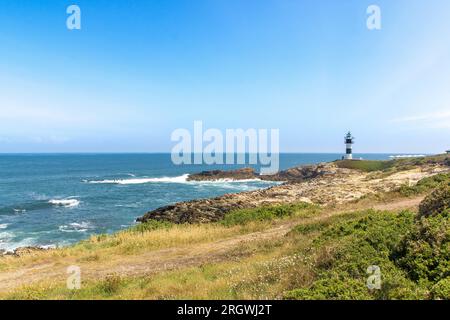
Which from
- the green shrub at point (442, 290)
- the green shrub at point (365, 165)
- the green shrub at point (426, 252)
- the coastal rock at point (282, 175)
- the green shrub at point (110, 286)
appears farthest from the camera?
the coastal rock at point (282, 175)

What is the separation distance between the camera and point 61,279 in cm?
1361

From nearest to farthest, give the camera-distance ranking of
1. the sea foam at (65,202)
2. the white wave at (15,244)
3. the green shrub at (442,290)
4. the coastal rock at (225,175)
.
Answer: the green shrub at (442,290), the white wave at (15,244), the sea foam at (65,202), the coastal rock at (225,175)

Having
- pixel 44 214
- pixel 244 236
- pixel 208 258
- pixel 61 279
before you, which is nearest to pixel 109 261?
pixel 61 279

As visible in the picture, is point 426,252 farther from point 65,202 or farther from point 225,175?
point 225,175

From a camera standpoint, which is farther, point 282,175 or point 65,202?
point 282,175

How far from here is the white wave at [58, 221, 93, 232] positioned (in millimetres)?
36719

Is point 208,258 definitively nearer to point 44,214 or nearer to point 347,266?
point 347,266

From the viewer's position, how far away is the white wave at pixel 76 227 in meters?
36.7

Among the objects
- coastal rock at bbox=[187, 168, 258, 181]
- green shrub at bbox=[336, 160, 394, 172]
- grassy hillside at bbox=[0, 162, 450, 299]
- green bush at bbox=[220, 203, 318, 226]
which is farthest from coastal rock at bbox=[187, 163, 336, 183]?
grassy hillside at bbox=[0, 162, 450, 299]

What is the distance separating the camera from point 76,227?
38.0 meters

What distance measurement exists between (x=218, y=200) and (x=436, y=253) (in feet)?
94.4

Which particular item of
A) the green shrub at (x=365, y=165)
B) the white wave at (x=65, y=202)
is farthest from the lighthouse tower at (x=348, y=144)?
the white wave at (x=65, y=202)

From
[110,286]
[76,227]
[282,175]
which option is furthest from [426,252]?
[282,175]

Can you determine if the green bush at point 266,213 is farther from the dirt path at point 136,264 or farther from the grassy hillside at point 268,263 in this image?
the dirt path at point 136,264
